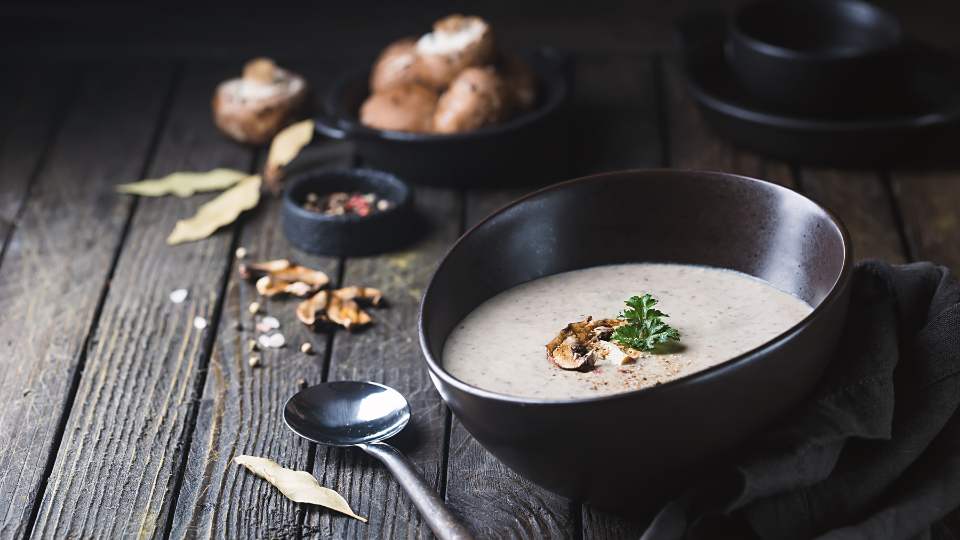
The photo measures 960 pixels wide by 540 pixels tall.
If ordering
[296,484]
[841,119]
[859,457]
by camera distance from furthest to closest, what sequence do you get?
[841,119] < [296,484] < [859,457]

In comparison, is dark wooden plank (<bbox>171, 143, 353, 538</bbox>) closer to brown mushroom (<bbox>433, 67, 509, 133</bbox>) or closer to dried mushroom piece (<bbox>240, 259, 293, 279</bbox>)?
dried mushroom piece (<bbox>240, 259, 293, 279</bbox>)

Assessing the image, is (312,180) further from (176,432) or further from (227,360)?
(176,432)

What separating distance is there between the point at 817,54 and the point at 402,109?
69 cm

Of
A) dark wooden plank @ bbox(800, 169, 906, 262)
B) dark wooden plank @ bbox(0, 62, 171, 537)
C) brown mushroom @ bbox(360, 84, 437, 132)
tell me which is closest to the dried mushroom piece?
dark wooden plank @ bbox(0, 62, 171, 537)

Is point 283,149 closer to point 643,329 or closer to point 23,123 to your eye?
point 23,123

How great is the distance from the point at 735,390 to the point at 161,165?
1311mm

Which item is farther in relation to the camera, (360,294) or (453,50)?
(453,50)

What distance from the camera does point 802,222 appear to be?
52.2 inches

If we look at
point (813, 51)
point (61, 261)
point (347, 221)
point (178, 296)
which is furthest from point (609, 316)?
point (813, 51)

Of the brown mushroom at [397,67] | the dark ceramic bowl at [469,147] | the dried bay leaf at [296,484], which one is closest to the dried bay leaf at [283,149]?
the dark ceramic bowl at [469,147]

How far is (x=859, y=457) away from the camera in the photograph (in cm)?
121

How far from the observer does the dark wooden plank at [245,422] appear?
4.20ft

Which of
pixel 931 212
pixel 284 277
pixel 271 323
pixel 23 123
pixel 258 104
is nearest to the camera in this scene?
pixel 271 323

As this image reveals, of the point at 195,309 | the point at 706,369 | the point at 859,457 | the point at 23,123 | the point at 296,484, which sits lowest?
the point at 23,123
